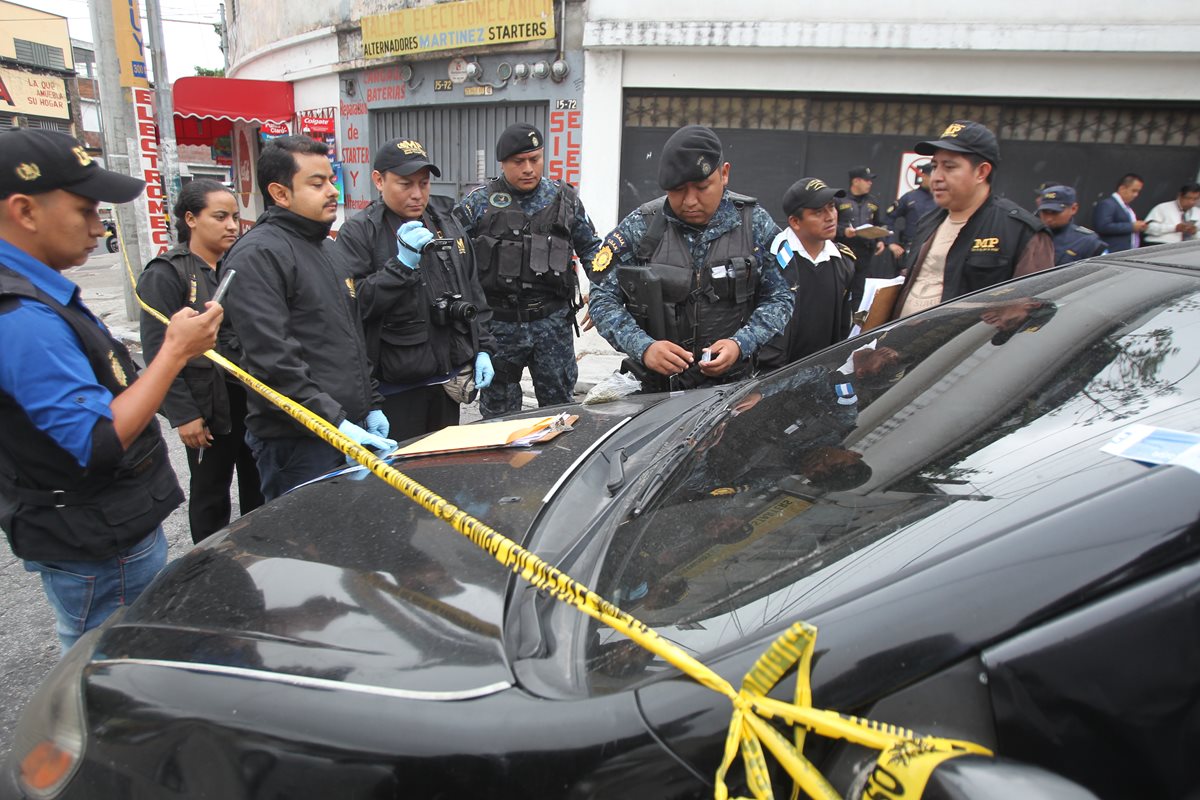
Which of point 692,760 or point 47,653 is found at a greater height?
point 692,760

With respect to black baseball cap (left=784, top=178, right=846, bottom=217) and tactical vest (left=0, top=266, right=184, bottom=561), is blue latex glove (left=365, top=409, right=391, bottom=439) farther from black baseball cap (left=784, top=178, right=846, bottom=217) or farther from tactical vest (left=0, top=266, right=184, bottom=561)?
black baseball cap (left=784, top=178, right=846, bottom=217)

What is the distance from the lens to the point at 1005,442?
119 cm

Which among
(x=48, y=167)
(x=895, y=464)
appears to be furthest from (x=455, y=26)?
(x=895, y=464)

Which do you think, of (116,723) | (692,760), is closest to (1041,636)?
(692,760)

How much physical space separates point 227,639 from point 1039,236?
10.2ft

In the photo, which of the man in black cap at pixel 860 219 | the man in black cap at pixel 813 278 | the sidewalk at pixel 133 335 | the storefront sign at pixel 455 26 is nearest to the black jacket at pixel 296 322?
the man in black cap at pixel 813 278

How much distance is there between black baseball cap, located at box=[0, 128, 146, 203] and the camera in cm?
158

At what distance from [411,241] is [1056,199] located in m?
3.75

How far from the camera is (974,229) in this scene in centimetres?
308

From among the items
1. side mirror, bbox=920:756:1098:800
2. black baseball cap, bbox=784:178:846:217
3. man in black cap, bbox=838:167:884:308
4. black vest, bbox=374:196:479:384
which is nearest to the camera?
side mirror, bbox=920:756:1098:800

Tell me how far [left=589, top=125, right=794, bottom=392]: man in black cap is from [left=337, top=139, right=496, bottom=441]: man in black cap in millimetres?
636

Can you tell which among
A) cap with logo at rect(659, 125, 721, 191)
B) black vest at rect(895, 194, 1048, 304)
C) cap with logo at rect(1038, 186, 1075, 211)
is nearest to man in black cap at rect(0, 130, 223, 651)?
cap with logo at rect(659, 125, 721, 191)

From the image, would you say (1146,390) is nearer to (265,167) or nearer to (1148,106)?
(265,167)

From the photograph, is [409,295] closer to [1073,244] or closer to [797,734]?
[797,734]
